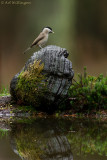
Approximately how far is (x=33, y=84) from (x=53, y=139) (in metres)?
2.70

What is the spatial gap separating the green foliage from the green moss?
86cm

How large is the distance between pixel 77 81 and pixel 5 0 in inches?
475

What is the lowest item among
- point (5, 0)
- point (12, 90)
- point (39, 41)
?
point (12, 90)

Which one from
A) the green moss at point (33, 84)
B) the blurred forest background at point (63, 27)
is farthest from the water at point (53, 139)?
the blurred forest background at point (63, 27)

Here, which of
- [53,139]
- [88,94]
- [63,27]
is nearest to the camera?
[53,139]

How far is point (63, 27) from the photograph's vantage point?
21719mm

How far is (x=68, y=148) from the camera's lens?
6.87 m

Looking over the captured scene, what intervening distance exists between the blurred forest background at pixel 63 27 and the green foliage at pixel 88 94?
10.9 metres

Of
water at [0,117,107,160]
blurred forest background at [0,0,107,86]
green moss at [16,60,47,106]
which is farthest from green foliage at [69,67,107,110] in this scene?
blurred forest background at [0,0,107,86]

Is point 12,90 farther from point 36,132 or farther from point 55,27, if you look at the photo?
point 55,27

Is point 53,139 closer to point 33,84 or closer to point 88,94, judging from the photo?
point 33,84

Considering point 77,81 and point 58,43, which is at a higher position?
point 58,43

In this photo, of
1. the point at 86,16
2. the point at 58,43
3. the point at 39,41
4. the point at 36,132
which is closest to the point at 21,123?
the point at 36,132

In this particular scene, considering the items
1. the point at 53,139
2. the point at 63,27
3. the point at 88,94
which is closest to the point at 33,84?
the point at 88,94
